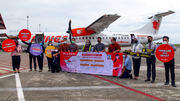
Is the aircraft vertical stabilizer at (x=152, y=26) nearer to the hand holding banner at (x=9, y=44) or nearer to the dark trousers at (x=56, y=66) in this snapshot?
the dark trousers at (x=56, y=66)

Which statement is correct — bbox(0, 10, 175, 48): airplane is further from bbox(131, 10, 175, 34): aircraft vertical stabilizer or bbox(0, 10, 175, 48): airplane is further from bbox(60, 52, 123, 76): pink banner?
bbox(60, 52, 123, 76): pink banner

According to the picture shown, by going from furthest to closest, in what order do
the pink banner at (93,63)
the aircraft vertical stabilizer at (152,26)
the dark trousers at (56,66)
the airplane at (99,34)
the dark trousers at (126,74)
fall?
the aircraft vertical stabilizer at (152,26), the airplane at (99,34), the dark trousers at (56,66), the pink banner at (93,63), the dark trousers at (126,74)

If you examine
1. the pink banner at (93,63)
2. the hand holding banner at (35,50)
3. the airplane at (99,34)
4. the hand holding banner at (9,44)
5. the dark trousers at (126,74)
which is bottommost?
the dark trousers at (126,74)

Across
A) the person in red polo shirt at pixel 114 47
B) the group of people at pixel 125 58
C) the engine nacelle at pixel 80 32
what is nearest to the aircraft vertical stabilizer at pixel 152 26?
the engine nacelle at pixel 80 32

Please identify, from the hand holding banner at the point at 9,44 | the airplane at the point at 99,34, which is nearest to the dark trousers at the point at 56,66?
the hand holding banner at the point at 9,44

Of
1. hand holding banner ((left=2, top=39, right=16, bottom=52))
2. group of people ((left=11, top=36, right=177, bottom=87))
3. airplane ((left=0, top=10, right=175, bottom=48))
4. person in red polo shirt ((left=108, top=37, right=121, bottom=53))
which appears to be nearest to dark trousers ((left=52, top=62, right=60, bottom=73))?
group of people ((left=11, top=36, right=177, bottom=87))

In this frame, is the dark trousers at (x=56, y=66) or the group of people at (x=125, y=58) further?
the dark trousers at (x=56, y=66)

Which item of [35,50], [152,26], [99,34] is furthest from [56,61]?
[152,26]

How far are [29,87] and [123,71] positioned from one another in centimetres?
397

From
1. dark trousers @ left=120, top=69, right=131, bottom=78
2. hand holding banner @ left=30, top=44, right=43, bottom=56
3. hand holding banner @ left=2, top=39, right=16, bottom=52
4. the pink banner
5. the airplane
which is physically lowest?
dark trousers @ left=120, top=69, right=131, bottom=78

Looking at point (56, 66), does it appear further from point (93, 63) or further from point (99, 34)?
point (99, 34)

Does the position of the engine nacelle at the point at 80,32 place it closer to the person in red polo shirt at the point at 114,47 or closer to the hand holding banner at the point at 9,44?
the hand holding banner at the point at 9,44

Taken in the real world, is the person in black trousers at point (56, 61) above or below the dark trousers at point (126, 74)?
above

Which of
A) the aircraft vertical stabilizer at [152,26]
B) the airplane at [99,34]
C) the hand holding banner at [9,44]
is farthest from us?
the aircraft vertical stabilizer at [152,26]
